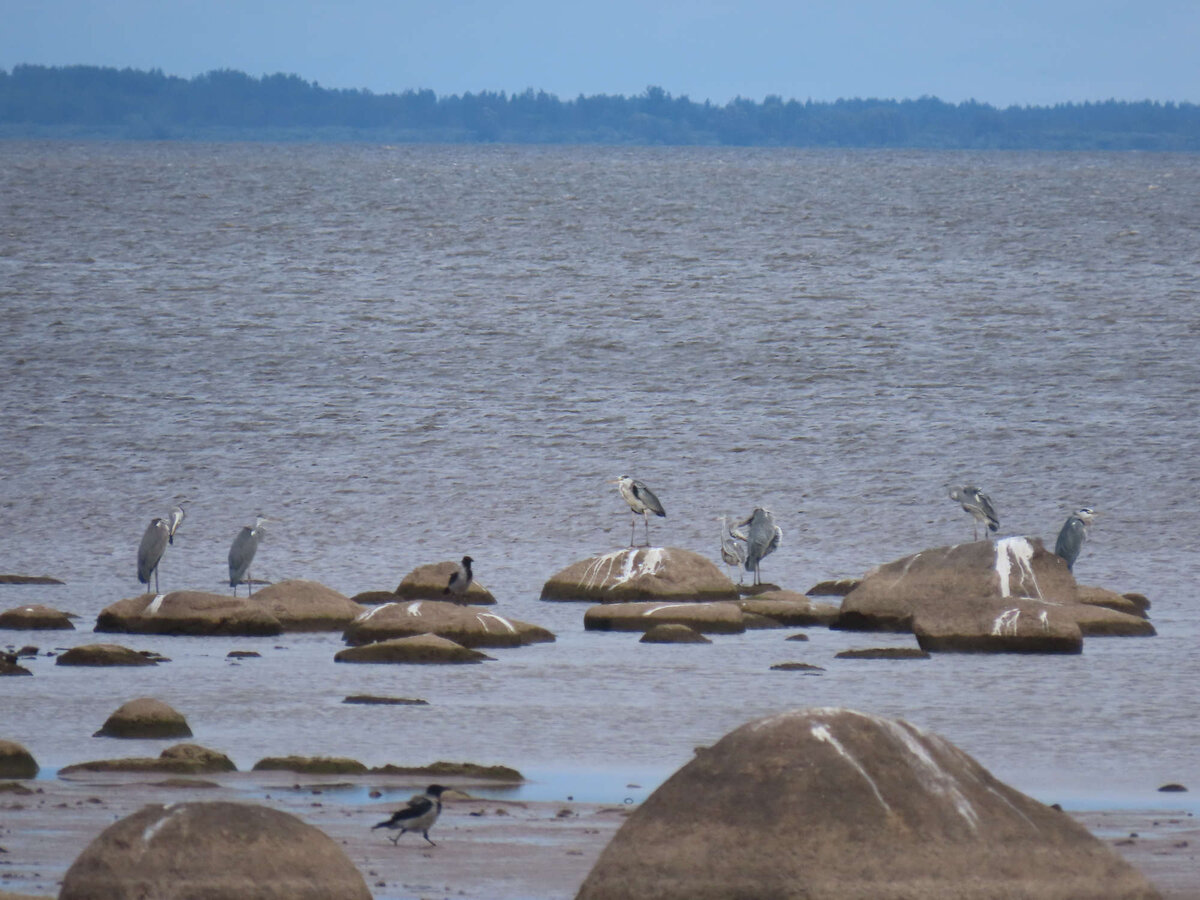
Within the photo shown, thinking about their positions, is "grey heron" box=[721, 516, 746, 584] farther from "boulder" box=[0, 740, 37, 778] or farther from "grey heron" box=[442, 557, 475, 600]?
"boulder" box=[0, 740, 37, 778]

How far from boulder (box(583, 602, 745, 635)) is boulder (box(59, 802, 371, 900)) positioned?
11.5 m

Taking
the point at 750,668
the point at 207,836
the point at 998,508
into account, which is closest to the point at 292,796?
the point at 207,836

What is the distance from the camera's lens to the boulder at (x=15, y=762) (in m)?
11.5

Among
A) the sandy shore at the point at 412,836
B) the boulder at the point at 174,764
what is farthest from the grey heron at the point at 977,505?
the boulder at the point at 174,764

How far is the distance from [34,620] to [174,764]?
798 cm

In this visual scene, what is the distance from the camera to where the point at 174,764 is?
38.1ft

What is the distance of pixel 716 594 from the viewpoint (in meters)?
21.1

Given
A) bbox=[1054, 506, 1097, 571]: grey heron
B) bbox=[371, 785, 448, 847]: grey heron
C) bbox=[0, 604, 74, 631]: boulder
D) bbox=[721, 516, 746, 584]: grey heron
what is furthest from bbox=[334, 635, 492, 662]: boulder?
bbox=[1054, 506, 1097, 571]: grey heron

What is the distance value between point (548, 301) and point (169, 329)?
38.0ft

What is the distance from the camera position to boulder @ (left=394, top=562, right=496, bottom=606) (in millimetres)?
21031

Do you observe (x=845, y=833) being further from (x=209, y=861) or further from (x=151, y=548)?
(x=151, y=548)

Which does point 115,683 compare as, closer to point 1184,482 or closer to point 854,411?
point 1184,482

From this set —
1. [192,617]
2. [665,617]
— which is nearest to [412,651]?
[192,617]

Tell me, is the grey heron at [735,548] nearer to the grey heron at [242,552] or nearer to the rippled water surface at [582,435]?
the rippled water surface at [582,435]
